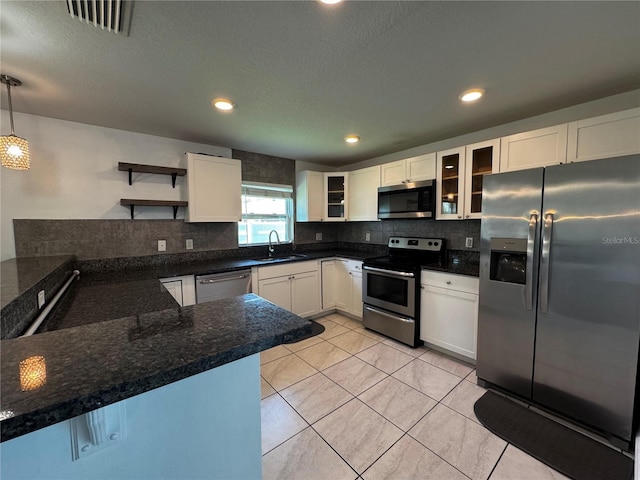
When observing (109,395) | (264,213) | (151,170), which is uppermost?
(151,170)

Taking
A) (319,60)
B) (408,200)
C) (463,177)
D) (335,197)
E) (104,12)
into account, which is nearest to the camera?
(104,12)

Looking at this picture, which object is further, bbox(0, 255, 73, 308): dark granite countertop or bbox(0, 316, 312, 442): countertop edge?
bbox(0, 255, 73, 308): dark granite countertop

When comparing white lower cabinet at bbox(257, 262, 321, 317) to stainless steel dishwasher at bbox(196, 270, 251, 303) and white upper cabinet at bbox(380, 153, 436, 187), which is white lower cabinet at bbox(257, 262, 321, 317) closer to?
stainless steel dishwasher at bbox(196, 270, 251, 303)

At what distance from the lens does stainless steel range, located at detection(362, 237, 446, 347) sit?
9.36 feet

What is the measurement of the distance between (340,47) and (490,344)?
241 centimetres

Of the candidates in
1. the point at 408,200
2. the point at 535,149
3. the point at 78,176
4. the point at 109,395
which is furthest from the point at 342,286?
the point at 109,395

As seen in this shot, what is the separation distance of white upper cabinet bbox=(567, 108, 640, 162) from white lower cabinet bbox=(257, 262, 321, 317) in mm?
2769

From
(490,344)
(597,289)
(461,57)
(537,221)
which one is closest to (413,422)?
(490,344)

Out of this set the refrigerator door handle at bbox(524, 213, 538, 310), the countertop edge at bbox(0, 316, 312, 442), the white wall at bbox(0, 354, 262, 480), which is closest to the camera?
the countertop edge at bbox(0, 316, 312, 442)

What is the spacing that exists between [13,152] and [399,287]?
3.34 m

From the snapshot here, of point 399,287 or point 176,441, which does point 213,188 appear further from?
point 176,441

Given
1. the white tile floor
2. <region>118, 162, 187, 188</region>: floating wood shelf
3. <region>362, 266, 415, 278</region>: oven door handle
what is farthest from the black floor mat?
<region>118, 162, 187, 188</region>: floating wood shelf

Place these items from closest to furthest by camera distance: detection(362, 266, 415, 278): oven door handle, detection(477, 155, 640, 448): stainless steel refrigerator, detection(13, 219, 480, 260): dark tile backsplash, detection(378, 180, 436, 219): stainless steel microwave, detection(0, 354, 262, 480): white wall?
detection(0, 354, 262, 480): white wall < detection(477, 155, 640, 448): stainless steel refrigerator < detection(13, 219, 480, 260): dark tile backsplash < detection(362, 266, 415, 278): oven door handle < detection(378, 180, 436, 219): stainless steel microwave

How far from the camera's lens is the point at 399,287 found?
2.97m
